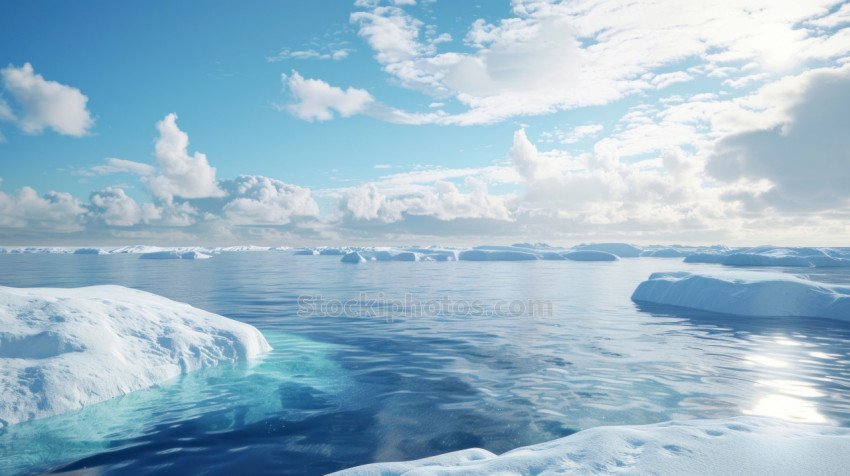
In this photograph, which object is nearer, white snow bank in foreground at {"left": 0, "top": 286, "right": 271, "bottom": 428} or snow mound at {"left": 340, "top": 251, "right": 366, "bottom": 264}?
white snow bank in foreground at {"left": 0, "top": 286, "right": 271, "bottom": 428}

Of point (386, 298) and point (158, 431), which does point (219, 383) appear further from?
point (386, 298)

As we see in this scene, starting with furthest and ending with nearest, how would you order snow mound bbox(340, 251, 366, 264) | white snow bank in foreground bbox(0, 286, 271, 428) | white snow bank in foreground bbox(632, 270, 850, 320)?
1. snow mound bbox(340, 251, 366, 264)
2. white snow bank in foreground bbox(632, 270, 850, 320)
3. white snow bank in foreground bbox(0, 286, 271, 428)

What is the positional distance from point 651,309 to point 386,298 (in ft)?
50.3

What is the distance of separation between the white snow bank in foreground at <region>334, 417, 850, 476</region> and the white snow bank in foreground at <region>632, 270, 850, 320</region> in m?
18.1

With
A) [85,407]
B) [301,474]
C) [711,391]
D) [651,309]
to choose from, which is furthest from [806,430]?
[651,309]

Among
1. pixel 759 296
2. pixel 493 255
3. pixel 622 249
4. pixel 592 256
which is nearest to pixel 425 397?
pixel 759 296

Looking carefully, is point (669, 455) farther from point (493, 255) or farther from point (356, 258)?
point (493, 255)

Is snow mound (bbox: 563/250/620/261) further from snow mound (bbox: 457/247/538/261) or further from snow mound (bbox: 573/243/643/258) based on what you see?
snow mound (bbox: 573/243/643/258)

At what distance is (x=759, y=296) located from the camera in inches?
771

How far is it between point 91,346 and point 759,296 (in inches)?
997

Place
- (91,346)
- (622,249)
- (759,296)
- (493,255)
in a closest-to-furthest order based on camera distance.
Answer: (91,346)
(759,296)
(493,255)
(622,249)

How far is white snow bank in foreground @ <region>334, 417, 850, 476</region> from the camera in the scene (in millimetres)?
3801

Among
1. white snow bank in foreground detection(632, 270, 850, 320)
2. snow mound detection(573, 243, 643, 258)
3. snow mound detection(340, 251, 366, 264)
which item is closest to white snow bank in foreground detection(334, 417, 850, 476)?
white snow bank in foreground detection(632, 270, 850, 320)

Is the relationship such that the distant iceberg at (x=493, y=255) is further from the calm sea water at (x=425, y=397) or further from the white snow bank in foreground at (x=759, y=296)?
the calm sea water at (x=425, y=397)
